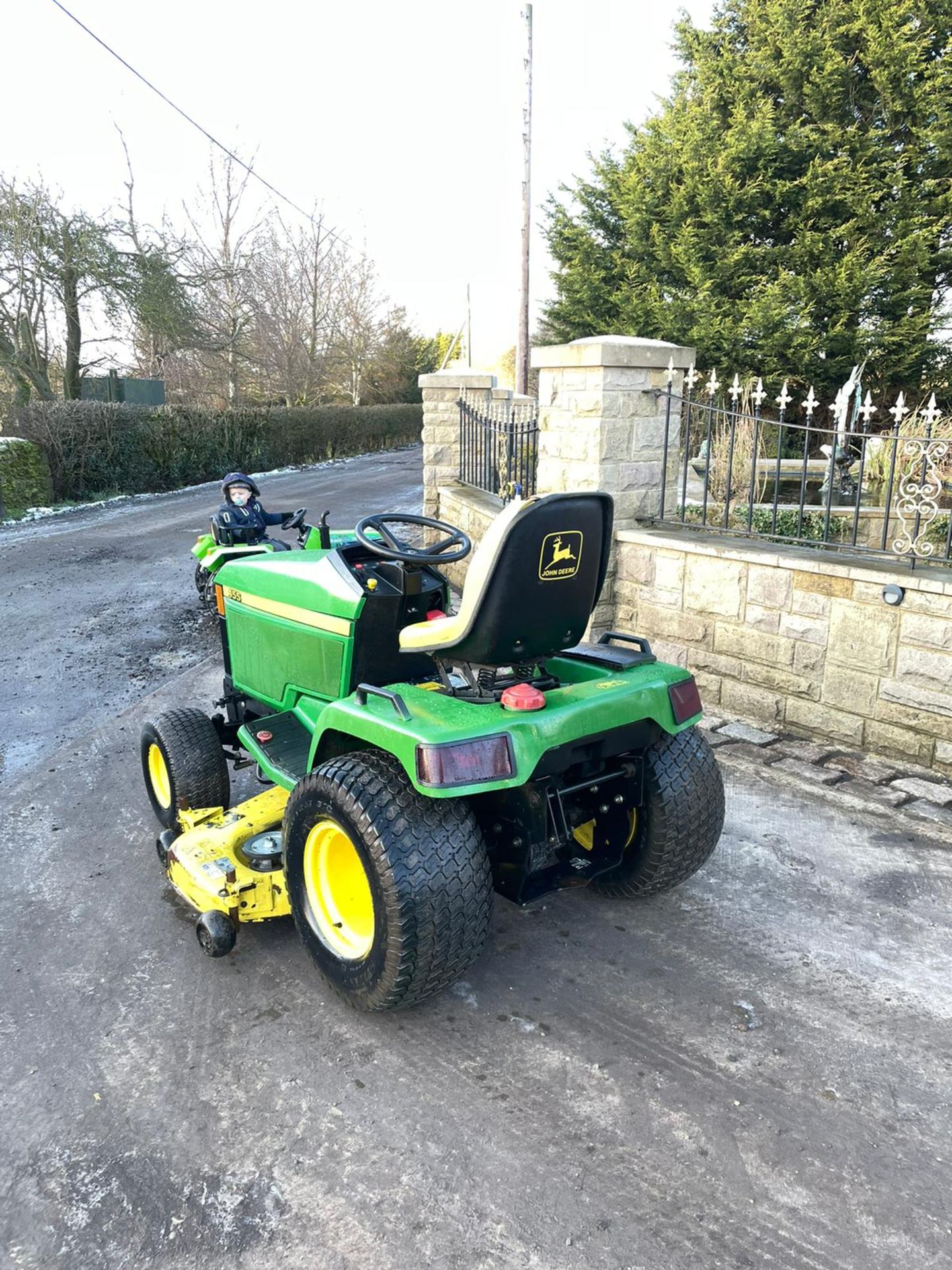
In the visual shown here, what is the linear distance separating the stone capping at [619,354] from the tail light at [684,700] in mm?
2821

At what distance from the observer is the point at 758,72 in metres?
13.8

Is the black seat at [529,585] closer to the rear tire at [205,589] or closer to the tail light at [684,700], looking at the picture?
the tail light at [684,700]

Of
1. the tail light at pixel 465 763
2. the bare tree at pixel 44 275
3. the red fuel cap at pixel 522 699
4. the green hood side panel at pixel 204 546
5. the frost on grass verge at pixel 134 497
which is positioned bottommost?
the frost on grass verge at pixel 134 497

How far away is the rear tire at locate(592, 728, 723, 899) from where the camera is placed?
3.10 m

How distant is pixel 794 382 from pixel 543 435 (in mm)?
9115

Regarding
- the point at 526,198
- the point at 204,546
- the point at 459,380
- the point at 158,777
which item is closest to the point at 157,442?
the point at 526,198

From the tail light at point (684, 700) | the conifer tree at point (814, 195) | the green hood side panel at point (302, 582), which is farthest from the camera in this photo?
the conifer tree at point (814, 195)

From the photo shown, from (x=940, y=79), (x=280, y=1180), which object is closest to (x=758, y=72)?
(x=940, y=79)

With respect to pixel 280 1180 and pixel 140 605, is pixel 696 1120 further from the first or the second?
pixel 140 605

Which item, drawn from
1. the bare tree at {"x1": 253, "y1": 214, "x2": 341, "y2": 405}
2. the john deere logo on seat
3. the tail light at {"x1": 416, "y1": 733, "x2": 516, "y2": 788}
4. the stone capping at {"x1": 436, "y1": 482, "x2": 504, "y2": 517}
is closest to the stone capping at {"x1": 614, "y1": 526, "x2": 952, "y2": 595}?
the stone capping at {"x1": 436, "y1": 482, "x2": 504, "y2": 517}

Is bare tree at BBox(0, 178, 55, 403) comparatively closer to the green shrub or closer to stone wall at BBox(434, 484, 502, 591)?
the green shrub

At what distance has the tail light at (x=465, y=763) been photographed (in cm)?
248

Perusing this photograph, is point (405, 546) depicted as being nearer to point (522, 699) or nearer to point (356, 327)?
point (522, 699)

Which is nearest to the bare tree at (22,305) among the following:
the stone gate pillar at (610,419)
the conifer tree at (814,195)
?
the conifer tree at (814,195)
